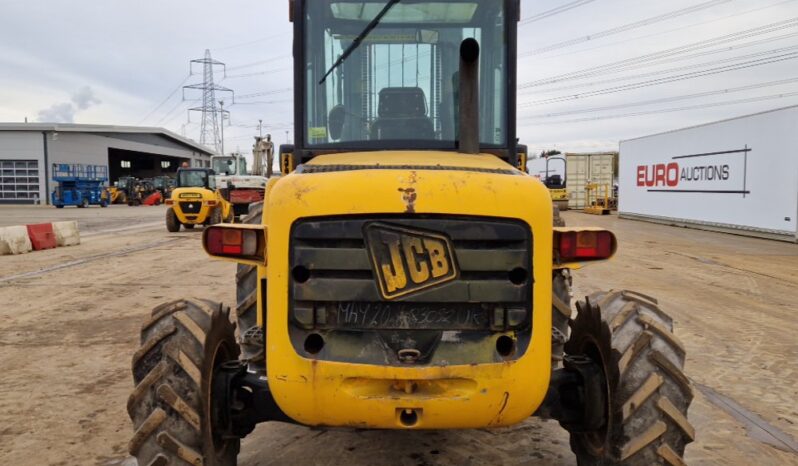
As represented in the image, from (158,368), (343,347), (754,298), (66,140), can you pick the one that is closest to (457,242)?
(343,347)

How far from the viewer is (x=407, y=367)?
104 inches

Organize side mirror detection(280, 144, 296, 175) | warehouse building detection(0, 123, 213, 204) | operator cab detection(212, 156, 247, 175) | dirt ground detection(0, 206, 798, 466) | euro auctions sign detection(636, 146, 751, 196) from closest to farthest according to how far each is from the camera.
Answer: dirt ground detection(0, 206, 798, 466) < side mirror detection(280, 144, 296, 175) < euro auctions sign detection(636, 146, 751, 196) < operator cab detection(212, 156, 247, 175) < warehouse building detection(0, 123, 213, 204)

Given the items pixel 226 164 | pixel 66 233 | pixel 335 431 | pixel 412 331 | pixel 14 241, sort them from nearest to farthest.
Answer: pixel 412 331
pixel 335 431
pixel 14 241
pixel 66 233
pixel 226 164

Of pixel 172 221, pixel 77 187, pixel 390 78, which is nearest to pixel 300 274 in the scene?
pixel 390 78

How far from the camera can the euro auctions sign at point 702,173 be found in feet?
66.7

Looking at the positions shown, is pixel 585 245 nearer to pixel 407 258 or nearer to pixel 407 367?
pixel 407 258

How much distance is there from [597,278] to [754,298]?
8.13ft

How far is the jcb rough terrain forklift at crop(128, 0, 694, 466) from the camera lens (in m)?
2.68

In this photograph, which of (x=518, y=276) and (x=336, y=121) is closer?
(x=518, y=276)

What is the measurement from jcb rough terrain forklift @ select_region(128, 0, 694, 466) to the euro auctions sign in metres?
19.8

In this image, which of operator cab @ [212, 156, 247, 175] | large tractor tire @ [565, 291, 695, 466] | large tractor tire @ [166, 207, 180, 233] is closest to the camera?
large tractor tire @ [565, 291, 695, 466]

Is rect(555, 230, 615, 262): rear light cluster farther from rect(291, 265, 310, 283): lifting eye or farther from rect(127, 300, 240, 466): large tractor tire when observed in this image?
rect(127, 300, 240, 466): large tractor tire

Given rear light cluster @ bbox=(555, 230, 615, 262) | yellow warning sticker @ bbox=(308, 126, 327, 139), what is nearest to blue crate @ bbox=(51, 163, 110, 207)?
yellow warning sticker @ bbox=(308, 126, 327, 139)

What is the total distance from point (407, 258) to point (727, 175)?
2153 centimetres
